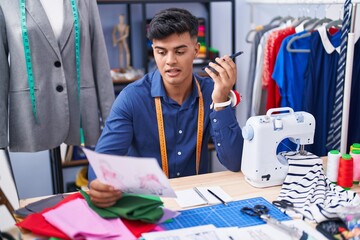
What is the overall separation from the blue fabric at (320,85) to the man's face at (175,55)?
91 cm

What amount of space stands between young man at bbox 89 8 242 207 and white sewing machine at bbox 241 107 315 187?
0.47 feet

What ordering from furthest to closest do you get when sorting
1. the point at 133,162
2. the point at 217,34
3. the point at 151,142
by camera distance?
the point at 217,34, the point at 151,142, the point at 133,162

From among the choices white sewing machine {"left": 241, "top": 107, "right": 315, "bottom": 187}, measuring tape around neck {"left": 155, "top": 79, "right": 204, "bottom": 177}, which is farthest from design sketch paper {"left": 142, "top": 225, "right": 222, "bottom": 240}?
measuring tape around neck {"left": 155, "top": 79, "right": 204, "bottom": 177}

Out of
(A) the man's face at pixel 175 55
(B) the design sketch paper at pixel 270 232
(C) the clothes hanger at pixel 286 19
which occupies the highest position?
(C) the clothes hanger at pixel 286 19

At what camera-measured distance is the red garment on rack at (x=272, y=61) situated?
2.54 m

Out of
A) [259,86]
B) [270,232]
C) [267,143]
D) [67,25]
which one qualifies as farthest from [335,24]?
[270,232]

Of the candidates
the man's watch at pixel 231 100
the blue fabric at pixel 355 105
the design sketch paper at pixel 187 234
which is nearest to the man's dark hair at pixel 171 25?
the man's watch at pixel 231 100

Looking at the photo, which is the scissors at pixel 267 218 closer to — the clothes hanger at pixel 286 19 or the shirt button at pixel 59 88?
the shirt button at pixel 59 88

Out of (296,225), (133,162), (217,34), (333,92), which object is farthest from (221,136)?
(217,34)

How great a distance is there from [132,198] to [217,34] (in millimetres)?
2536

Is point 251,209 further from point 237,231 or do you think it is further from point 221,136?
point 221,136

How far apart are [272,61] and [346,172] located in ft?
3.96

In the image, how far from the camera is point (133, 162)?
1.09 meters

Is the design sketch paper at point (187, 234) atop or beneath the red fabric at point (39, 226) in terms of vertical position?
beneath
